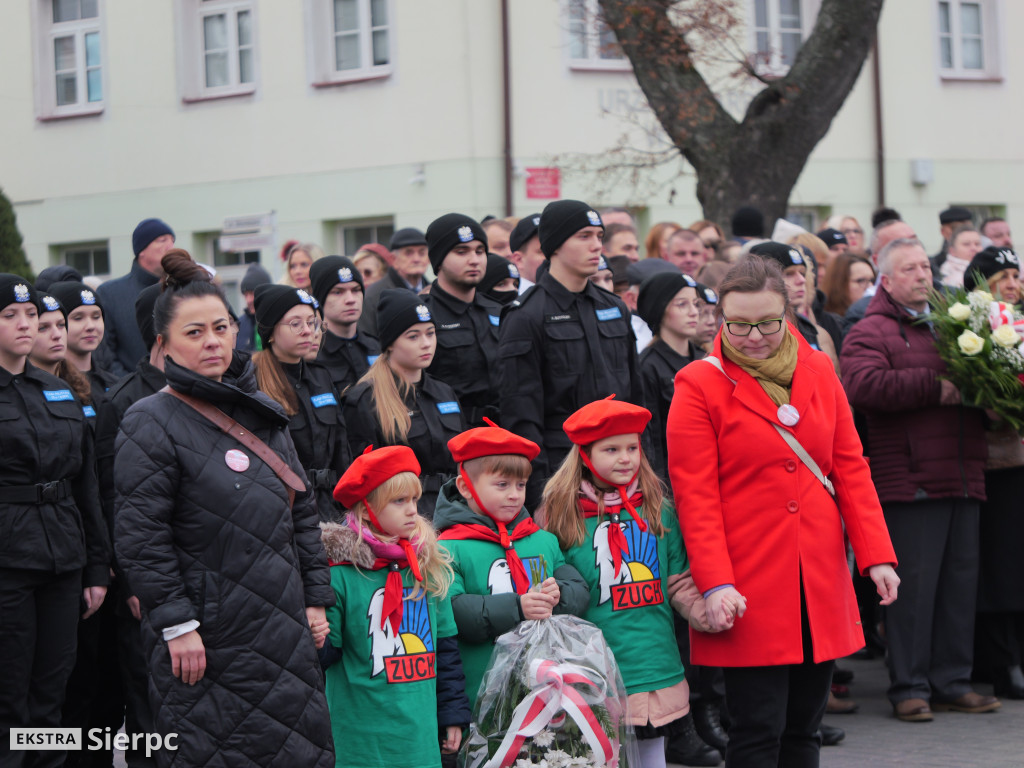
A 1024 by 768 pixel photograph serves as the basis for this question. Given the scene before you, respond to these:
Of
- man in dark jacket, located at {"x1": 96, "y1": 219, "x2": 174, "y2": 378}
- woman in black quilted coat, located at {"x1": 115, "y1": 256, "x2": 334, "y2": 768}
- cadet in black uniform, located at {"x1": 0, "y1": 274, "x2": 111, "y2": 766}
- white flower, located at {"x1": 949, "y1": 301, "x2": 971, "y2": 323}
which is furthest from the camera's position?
man in dark jacket, located at {"x1": 96, "y1": 219, "x2": 174, "y2": 378}

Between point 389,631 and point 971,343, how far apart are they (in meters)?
3.68

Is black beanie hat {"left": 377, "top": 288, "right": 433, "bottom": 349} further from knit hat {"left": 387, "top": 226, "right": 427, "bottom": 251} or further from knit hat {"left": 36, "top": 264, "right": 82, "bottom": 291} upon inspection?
knit hat {"left": 387, "top": 226, "right": 427, "bottom": 251}

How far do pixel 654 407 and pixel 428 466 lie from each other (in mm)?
1229

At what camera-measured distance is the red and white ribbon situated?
4.67 metres

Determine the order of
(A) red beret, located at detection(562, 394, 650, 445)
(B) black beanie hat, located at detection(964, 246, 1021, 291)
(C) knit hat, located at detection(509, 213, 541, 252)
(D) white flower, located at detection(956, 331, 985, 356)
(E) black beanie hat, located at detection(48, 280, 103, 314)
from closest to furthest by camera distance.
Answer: (A) red beret, located at detection(562, 394, 650, 445) < (E) black beanie hat, located at detection(48, 280, 103, 314) < (D) white flower, located at detection(956, 331, 985, 356) < (B) black beanie hat, located at detection(964, 246, 1021, 291) < (C) knit hat, located at detection(509, 213, 541, 252)

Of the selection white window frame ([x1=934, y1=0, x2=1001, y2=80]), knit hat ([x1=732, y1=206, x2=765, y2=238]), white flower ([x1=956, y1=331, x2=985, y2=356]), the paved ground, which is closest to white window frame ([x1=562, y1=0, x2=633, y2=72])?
white window frame ([x1=934, y1=0, x2=1001, y2=80])

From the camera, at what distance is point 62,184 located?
19531mm

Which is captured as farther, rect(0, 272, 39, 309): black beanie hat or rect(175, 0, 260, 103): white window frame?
rect(175, 0, 260, 103): white window frame

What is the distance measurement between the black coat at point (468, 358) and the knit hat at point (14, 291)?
7.40 feet

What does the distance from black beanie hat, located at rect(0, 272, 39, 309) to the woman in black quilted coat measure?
147 centimetres

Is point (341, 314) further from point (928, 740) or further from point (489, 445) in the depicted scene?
point (928, 740)

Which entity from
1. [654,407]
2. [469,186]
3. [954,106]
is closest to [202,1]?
[469,186]

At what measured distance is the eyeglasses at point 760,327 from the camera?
488 centimetres

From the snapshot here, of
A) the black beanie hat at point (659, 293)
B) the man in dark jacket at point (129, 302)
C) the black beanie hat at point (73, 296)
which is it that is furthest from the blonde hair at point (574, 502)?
the man in dark jacket at point (129, 302)
